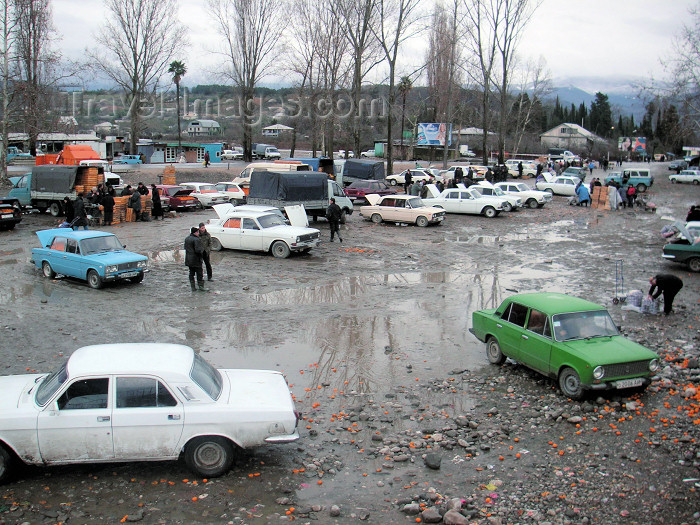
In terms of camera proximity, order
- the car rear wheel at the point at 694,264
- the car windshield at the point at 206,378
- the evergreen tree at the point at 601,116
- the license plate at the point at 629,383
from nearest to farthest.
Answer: the car windshield at the point at 206,378 → the license plate at the point at 629,383 → the car rear wheel at the point at 694,264 → the evergreen tree at the point at 601,116

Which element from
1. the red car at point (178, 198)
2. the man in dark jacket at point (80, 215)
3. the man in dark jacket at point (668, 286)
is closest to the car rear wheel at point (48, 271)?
the man in dark jacket at point (80, 215)

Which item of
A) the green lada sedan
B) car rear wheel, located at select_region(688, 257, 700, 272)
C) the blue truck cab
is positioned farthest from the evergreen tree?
the green lada sedan

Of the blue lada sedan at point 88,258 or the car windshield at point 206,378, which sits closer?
the car windshield at point 206,378

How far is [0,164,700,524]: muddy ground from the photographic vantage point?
6.21m

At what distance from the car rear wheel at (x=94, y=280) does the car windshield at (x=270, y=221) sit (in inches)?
237

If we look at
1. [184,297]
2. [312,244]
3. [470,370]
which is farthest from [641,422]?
[312,244]

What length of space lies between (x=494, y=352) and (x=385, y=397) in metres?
2.55

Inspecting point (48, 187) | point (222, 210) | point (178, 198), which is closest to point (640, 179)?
point (178, 198)

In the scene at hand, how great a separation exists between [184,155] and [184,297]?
2048 inches

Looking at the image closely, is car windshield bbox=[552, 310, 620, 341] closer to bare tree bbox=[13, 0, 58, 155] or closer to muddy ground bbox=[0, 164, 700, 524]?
muddy ground bbox=[0, 164, 700, 524]

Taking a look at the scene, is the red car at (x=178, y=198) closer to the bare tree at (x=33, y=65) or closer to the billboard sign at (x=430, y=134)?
the bare tree at (x=33, y=65)

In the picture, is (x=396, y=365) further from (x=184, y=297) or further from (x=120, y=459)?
(x=184, y=297)

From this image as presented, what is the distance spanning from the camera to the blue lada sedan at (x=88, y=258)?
15320 mm

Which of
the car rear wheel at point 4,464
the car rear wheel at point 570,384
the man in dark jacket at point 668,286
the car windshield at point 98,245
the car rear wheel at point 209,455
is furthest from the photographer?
the car windshield at point 98,245
